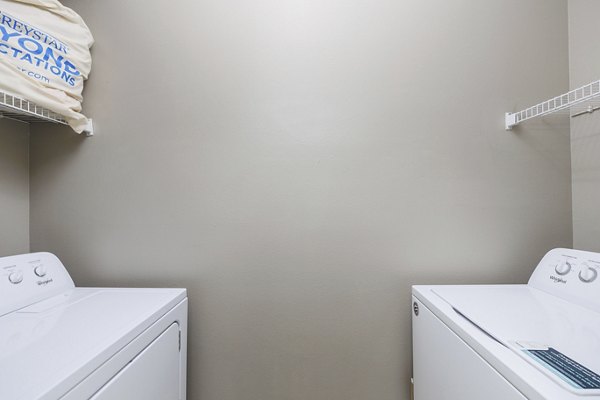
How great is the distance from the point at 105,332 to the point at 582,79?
2.10 meters

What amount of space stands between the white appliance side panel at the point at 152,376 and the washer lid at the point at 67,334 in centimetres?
7

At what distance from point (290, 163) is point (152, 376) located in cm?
95

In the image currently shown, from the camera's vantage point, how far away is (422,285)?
1.23 metres

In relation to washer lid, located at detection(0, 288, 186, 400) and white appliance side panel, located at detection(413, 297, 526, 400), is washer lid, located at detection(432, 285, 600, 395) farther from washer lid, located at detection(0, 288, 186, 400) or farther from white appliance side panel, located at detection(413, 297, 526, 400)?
washer lid, located at detection(0, 288, 186, 400)

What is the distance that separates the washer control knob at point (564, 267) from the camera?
103 cm

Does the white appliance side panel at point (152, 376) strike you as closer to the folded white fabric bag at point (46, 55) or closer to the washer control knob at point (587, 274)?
the folded white fabric bag at point (46, 55)

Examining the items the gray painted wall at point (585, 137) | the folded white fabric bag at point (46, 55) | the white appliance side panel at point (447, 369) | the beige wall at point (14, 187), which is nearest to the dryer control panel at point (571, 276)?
the gray painted wall at point (585, 137)

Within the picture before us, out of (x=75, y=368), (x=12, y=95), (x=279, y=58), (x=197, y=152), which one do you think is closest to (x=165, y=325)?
(x=75, y=368)

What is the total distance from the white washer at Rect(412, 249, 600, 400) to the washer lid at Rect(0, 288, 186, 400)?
0.94 metres

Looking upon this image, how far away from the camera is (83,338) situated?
72cm

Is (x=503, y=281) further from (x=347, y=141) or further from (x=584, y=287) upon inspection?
(x=347, y=141)

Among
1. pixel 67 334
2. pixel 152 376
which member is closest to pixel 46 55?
pixel 67 334

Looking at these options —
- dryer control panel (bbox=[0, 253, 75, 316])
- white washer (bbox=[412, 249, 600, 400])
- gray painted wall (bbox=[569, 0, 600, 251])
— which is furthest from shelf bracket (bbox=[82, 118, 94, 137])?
gray painted wall (bbox=[569, 0, 600, 251])

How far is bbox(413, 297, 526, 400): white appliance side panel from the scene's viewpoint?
2.11ft
